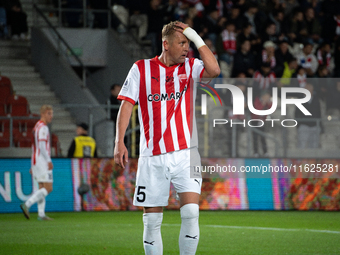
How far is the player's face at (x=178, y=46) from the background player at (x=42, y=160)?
6.08 metres

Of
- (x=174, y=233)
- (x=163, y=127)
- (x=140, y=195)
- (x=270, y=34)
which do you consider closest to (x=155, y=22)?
(x=270, y=34)

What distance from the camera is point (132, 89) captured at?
16.7ft

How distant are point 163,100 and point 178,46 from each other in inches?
18.7

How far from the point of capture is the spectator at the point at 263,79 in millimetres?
12695

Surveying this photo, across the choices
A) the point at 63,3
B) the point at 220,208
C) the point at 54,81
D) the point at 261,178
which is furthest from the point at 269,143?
the point at 63,3

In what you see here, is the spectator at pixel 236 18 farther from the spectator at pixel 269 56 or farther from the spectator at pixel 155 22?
the spectator at pixel 155 22

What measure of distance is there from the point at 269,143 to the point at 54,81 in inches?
276

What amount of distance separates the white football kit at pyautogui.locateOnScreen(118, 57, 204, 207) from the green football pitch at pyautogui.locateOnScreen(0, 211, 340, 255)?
6.93 ft

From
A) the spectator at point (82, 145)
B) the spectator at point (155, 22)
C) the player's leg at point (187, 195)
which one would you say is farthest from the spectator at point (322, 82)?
the player's leg at point (187, 195)

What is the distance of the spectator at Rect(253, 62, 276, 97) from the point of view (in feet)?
41.7

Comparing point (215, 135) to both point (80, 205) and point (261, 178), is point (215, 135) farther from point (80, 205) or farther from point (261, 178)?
point (80, 205)

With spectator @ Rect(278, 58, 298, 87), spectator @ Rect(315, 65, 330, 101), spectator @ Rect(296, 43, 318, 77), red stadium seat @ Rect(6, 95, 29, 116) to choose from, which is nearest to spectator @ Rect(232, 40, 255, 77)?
spectator @ Rect(278, 58, 298, 87)

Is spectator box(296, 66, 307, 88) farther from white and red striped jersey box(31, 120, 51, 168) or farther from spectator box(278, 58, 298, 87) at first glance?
white and red striped jersey box(31, 120, 51, 168)

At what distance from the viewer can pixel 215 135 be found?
11.9 metres
